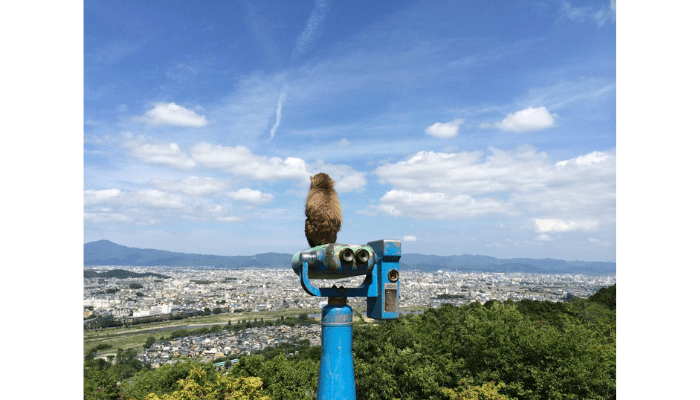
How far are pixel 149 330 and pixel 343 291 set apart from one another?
48.5 m

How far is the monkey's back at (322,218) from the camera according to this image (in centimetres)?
593

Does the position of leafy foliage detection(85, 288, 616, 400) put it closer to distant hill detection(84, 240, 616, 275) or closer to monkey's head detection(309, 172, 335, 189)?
monkey's head detection(309, 172, 335, 189)

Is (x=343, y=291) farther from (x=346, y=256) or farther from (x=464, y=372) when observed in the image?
(x=464, y=372)

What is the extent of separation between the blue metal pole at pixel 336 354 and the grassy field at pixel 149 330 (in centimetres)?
3481

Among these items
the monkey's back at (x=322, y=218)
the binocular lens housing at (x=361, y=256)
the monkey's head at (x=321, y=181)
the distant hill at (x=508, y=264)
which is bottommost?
the distant hill at (x=508, y=264)

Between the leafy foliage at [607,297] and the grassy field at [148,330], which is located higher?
the leafy foliage at [607,297]

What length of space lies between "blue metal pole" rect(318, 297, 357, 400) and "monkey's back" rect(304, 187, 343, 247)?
0.91 meters

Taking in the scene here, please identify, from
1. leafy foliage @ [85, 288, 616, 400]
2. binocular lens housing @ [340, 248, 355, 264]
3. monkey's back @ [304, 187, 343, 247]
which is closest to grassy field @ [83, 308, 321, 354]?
leafy foliage @ [85, 288, 616, 400]

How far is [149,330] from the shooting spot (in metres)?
47.3

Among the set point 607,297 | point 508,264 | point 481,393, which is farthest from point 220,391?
point 508,264

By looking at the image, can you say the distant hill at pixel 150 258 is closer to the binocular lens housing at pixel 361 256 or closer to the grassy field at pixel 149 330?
the grassy field at pixel 149 330

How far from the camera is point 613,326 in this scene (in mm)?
19766

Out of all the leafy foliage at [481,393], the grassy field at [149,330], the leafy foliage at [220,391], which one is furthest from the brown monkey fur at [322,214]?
the grassy field at [149,330]

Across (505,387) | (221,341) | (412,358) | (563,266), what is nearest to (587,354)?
(505,387)
